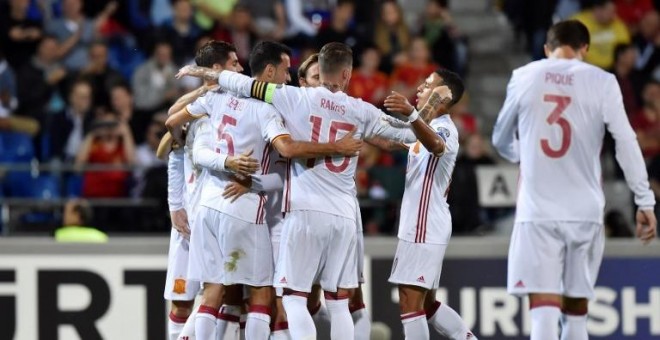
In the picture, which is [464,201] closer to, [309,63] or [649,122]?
[649,122]

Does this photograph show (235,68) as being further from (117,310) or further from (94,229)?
(94,229)

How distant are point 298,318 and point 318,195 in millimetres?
790

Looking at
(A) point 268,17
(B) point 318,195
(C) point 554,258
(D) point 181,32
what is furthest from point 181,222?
(A) point 268,17

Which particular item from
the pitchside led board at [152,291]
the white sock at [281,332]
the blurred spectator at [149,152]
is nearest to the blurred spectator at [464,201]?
the pitchside led board at [152,291]

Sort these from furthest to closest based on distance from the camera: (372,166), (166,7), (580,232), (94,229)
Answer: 1. (166,7)
2. (372,166)
3. (94,229)
4. (580,232)

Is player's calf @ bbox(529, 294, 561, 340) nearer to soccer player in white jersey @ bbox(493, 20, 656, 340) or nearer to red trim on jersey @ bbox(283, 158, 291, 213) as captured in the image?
soccer player in white jersey @ bbox(493, 20, 656, 340)

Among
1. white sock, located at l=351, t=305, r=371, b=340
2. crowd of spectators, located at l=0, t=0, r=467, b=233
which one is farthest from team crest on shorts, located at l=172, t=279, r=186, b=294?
crowd of spectators, located at l=0, t=0, r=467, b=233

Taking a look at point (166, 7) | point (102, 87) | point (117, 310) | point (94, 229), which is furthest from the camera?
point (166, 7)

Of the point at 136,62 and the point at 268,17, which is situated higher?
the point at 268,17

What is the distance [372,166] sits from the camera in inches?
523

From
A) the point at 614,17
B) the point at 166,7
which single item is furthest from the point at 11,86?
the point at 614,17

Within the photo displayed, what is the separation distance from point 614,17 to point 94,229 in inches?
272

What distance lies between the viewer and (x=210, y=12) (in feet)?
50.3

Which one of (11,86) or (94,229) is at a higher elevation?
(11,86)
